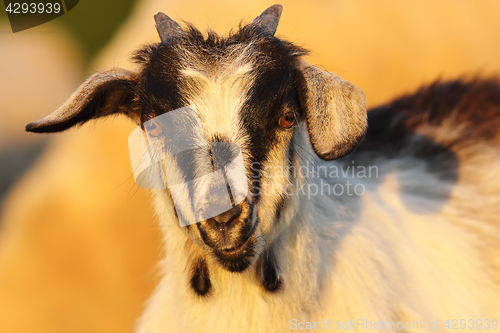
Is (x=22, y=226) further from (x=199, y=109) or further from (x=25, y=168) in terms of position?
(x=199, y=109)

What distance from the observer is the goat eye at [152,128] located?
1.72 metres

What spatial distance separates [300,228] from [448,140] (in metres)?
1.58

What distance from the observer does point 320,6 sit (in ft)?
17.9

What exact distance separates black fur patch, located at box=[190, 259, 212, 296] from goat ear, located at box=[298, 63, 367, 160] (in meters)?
0.77

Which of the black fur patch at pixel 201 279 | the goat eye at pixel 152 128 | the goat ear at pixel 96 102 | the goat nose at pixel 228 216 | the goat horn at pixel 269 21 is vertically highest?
the goat horn at pixel 269 21

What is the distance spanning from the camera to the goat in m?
1.63

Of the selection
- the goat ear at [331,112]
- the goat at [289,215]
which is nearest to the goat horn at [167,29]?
the goat at [289,215]

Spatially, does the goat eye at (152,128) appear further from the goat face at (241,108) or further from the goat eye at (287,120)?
the goat eye at (287,120)

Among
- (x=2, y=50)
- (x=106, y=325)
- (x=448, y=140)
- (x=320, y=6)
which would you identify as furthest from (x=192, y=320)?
(x=2, y=50)

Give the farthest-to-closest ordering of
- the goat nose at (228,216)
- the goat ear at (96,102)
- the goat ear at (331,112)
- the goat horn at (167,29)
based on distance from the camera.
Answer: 1. the goat horn at (167,29)
2. the goat ear at (96,102)
3. the goat ear at (331,112)
4. the goat nose at (228,216)

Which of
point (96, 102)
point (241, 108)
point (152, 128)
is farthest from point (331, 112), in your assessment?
point (96, 102)

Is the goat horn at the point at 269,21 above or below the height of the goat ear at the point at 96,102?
above

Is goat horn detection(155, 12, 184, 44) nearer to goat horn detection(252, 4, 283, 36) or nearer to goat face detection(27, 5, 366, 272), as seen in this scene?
goat face detection(27, 5, 366, 272)

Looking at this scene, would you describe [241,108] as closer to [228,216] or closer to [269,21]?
[228,216]
